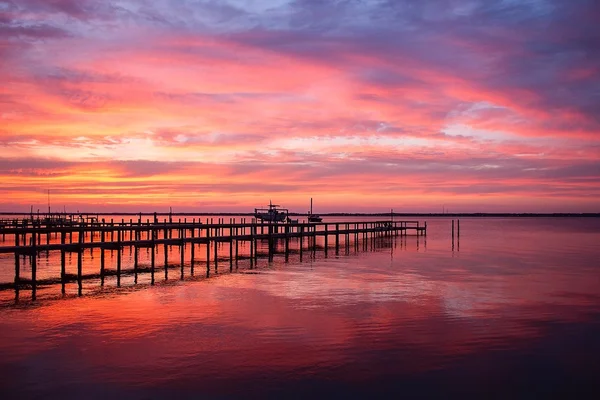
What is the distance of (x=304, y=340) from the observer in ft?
44.9

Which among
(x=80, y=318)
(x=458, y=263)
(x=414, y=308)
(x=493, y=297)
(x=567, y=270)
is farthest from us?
(x=458, y=263)

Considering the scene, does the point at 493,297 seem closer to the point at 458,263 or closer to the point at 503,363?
the point at 503,363

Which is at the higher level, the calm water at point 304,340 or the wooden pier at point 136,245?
the wooden pier at point 136,245

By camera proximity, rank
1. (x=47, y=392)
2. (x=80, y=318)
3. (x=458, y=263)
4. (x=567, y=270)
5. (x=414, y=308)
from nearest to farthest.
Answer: (x=47, y=392) → (x=80, y=318) → (x=414, y=308) → (x=567, y=270) → (x=458, y=263)

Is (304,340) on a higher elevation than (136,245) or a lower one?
lower

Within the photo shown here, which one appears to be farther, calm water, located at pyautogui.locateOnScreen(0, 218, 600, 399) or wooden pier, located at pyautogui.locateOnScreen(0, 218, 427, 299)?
wooden pier, located at pyautogui.locateOnScreen(0, 218, 427, 299)

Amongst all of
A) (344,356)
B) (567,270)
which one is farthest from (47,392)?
(567,270)

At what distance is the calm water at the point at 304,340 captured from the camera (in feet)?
34.6

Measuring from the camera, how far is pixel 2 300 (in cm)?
1933

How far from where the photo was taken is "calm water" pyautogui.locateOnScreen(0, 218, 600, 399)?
10531 millimetres

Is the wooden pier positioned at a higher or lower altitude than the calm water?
higher

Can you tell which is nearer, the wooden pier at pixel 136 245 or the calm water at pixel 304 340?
the calm water at pixel 304 340

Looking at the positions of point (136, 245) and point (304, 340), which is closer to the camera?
point (304, 340)

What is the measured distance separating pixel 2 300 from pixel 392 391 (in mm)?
15012
